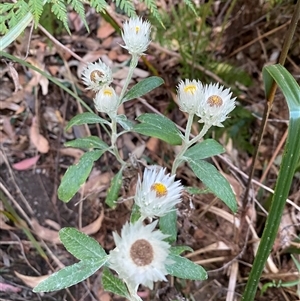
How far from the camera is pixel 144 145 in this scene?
1.63 meters

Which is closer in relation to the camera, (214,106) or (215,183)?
(214,106)

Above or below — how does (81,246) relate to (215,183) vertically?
below

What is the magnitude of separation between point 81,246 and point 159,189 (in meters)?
0.24

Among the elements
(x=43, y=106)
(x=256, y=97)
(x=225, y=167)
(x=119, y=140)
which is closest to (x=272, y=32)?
(x=256, y=97)

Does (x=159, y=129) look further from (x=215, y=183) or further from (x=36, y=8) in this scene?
(x=36, y=8)

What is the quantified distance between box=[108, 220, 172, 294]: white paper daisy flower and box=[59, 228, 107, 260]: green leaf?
18cm

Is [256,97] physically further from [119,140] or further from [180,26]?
[119,140]

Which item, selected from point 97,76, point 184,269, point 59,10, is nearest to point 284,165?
point 184,269

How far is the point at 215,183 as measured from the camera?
0.98 m

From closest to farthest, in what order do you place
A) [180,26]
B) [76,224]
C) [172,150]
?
[76,224] → [172,150] → [180,26]

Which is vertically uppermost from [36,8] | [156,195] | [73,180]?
[36,8]

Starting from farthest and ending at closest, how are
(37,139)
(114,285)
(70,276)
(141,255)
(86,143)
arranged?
(37,139) < (86,143) < (114,285) < (70,276) < (141,255)

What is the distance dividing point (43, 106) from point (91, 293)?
2.06 ft

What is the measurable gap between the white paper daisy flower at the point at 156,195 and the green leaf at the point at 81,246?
0.55ft
